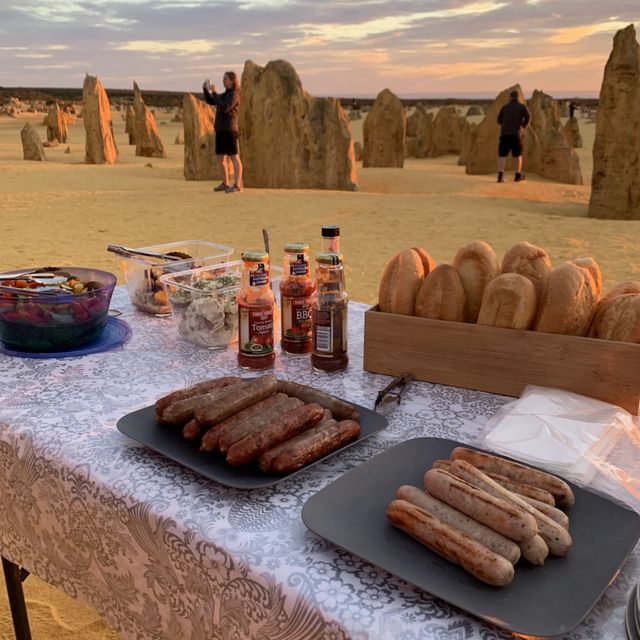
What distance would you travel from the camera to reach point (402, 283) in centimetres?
217

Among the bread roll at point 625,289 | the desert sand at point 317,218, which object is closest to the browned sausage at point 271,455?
the bread roll at point 625,289

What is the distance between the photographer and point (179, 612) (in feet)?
4.69

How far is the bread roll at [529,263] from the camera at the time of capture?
213 cm

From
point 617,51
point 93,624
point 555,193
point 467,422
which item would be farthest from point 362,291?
point 555,193

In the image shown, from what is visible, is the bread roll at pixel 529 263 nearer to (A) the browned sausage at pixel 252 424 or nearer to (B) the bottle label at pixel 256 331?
(B) the bottle label at pixel 256 331

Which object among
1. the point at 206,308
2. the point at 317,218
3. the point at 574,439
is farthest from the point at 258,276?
the point at 317,218

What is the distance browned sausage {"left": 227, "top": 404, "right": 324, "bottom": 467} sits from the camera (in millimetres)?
1499

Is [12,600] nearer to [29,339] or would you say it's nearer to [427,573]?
[29,339]

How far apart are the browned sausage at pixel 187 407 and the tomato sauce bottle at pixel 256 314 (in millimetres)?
474

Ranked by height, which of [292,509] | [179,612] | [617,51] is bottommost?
[179,612]

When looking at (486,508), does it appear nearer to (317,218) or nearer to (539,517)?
(539,517)

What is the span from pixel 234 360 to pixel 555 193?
14.9m

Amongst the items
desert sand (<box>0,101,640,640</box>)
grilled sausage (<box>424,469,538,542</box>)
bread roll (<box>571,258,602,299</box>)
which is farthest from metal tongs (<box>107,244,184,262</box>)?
desert sand (<box>0,101,640,640</box>)

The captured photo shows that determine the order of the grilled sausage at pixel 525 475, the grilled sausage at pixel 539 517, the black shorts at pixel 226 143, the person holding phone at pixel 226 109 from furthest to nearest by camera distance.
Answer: the black shorts at pixel 226 143
the person holding phone at pixel 226 109
the grilled sausage at pixel 525 475
the grilled sausage at pixel 539 517
